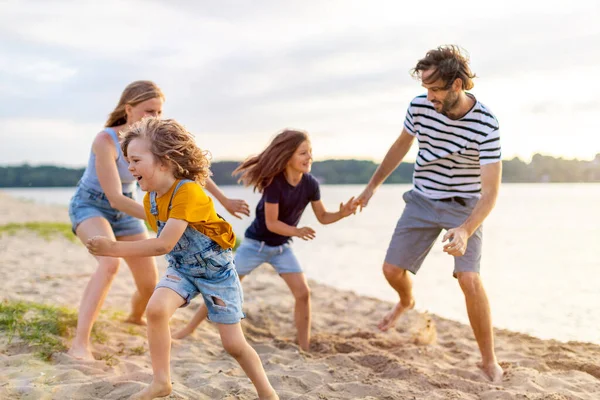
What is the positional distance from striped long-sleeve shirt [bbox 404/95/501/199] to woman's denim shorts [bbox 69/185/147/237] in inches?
91.1

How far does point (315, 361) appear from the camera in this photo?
4773mm

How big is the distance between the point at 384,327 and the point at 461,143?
2041 millimetres

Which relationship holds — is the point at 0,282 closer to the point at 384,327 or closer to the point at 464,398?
the point at 384,327

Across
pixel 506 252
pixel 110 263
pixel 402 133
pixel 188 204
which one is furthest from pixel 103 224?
pixel 506 252

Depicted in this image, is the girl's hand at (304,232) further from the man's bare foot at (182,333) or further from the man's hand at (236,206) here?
the man's bare foot at (182,333)

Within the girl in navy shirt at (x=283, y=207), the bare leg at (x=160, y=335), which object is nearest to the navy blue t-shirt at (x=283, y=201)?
the girl in navy shirt at (x=283, y=207)

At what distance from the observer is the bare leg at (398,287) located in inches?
201

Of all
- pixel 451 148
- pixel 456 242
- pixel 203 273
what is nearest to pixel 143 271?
pixel 203 273

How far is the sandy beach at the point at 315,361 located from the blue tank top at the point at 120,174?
1250mm

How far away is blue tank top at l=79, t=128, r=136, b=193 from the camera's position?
464cm

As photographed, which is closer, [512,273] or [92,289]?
[92,289]

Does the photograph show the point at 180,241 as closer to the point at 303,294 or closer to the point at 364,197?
the point at 303,294

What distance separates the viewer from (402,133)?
17.0 feet

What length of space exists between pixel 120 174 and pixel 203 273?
5.22 feet
